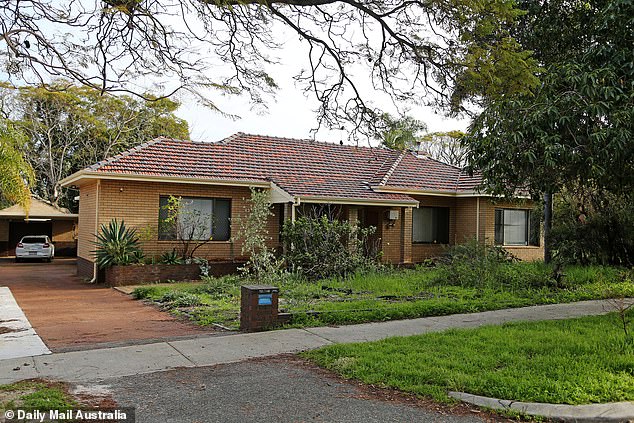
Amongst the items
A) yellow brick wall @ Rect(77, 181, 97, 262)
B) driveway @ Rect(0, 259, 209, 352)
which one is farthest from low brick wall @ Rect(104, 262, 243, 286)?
yellow brick wall @ Rect(77, 181, 97, 262)

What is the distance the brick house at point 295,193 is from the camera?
19234 millimetres

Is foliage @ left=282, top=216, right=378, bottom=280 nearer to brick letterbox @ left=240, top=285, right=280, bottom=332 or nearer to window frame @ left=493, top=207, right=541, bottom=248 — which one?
brick letterbox @ left=240, top=285, right=280, bottom=332

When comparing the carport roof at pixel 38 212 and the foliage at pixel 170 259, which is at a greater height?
the carport roof at pixel 38 212

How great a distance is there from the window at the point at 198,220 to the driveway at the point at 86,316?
2.86 metres

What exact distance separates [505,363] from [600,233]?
12670 mm

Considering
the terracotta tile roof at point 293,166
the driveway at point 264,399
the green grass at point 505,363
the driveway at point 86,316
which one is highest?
the terracotta tile roof at point 293,166

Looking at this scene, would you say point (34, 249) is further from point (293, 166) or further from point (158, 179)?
point (293, 166)

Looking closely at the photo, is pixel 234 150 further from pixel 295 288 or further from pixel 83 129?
pixel 83 129

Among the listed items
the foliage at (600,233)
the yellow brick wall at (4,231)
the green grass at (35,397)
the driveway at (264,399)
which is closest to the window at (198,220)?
the foliage at (600,233)

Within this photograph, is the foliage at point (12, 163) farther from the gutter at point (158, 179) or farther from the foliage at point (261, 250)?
the foliage at point (261, 250)

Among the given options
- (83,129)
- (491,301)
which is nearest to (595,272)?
(491,301)

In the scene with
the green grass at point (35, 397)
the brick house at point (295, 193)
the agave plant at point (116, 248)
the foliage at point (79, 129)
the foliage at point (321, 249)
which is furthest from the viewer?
the foliage at point (79, 129)

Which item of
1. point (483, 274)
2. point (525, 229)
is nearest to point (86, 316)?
point (483, 274)

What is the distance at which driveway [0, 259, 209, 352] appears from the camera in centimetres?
998
